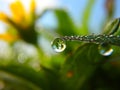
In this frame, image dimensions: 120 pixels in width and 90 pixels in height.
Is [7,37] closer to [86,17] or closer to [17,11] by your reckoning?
[17,11]

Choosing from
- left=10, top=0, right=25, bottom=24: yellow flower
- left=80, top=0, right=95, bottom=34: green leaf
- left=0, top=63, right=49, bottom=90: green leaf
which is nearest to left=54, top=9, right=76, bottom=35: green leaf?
left=80, top=0, right=95, bottom=34: green leaf

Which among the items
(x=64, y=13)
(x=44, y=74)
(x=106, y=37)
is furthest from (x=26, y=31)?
(x=106, y=37)

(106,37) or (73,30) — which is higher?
(73,30)

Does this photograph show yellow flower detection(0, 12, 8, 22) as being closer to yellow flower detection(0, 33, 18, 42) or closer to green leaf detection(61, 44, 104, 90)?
yellow flower detection(0, 33, 18, 42)

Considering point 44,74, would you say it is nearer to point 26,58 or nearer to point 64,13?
point 26,58

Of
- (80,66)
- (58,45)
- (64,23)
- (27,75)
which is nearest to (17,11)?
(64,23)

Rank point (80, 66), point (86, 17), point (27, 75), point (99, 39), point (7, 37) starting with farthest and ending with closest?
point (86, 17), point (7, 37), point (27, 75), point (80, 66), point (99, 39)

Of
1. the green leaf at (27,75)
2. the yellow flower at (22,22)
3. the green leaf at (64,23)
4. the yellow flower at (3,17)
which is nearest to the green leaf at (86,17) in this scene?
the green leaf at (64,23)
